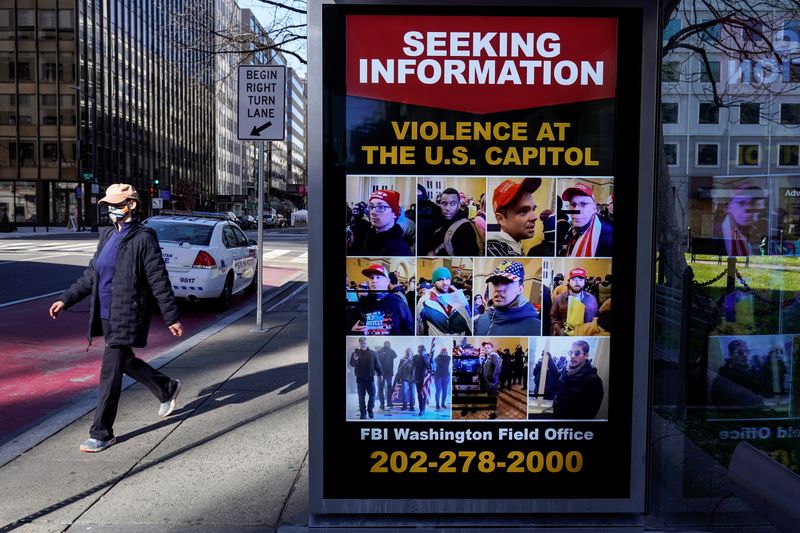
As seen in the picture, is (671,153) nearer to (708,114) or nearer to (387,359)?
(708,114)

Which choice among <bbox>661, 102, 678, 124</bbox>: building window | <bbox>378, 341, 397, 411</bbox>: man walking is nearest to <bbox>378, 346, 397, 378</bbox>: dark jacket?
<bbox>378, 341, 397, 411</bbox>: man walking

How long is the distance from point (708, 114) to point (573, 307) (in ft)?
5.53

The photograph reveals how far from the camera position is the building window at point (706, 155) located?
4.58 metres

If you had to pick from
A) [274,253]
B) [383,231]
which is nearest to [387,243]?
[383,231]

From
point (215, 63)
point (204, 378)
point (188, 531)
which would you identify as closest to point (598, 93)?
point (188, 531)

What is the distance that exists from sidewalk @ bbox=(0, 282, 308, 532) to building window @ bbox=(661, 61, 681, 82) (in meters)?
3.38

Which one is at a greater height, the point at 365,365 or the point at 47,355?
the point at 365,365

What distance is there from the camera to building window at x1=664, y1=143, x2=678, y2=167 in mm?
4587

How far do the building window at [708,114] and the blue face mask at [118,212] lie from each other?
13.6 feet

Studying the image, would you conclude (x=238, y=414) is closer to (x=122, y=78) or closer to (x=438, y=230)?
(x=438, y=230)

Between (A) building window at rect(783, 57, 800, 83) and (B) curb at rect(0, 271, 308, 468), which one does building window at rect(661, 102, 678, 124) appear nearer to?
(A) building window at rect(783, 57, 800, 83)

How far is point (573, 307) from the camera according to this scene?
156 inches

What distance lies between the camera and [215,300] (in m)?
14.0

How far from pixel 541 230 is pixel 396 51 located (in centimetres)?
120
